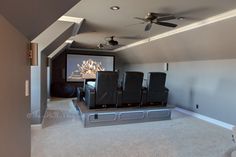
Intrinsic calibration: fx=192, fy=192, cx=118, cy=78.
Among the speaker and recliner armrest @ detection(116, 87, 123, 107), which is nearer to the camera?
the speaker

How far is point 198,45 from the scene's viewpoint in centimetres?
495

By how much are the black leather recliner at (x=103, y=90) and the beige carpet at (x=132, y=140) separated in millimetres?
615

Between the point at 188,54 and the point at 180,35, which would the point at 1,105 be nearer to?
the point at 180,35

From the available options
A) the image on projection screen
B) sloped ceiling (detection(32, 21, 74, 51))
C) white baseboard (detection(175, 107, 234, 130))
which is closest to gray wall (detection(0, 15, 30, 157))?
sloped ceiling (detection(32, 21, 74, 51))

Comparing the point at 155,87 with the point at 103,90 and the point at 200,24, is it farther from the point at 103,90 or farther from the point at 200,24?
the point at 200,24

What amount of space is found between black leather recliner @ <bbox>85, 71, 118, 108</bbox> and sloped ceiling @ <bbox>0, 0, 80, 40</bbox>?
3.21 meters

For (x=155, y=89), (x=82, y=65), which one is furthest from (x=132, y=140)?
(x=82, y=65)

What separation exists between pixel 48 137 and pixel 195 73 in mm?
4417

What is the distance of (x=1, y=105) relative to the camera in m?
0.97

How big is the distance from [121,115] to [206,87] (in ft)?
8.34

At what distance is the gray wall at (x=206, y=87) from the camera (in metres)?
4.60

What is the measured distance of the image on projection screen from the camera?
953 centimetres

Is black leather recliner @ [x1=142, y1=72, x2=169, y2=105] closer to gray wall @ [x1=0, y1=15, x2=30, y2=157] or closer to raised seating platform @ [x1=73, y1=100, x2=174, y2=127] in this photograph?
raised seating platform @ [x1=73, y1=100, x2=174, y2=127]

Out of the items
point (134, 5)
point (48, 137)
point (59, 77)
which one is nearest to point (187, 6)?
point (134, 5)
